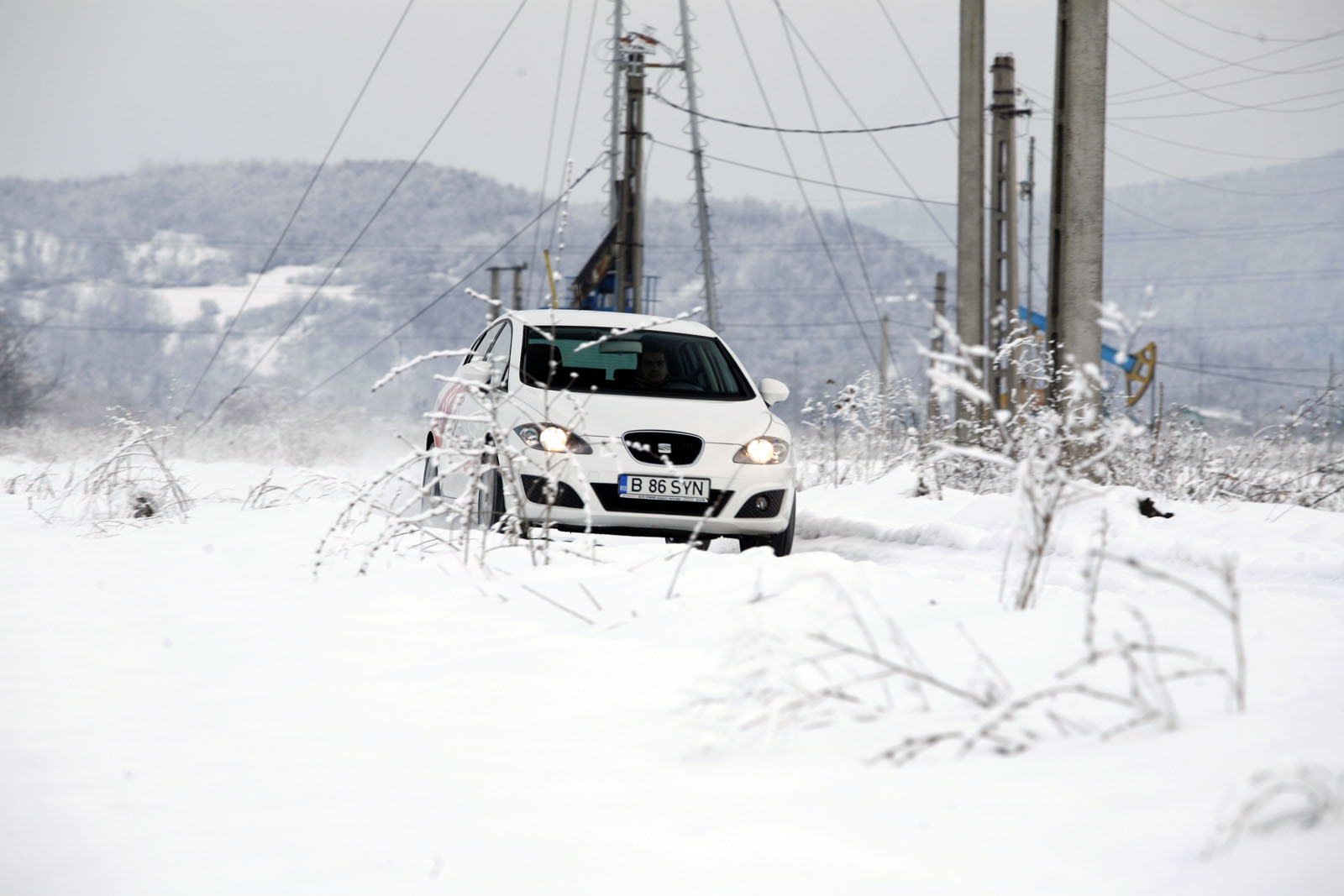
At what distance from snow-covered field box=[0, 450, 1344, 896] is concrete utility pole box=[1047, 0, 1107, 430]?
5736 millimetres

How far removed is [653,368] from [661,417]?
3.89 feet

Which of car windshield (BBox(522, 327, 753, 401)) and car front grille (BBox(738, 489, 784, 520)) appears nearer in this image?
car front grille (BBox(738, 489, 784, 520))

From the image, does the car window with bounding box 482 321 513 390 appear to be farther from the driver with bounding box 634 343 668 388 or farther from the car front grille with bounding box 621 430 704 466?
the car front grille with bounding box 621 430 704 466

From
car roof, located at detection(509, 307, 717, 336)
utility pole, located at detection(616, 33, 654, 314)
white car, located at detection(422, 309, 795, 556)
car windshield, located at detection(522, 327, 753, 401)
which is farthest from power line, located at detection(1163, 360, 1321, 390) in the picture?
utility pole, located at detection(616, 33, 654, 314)

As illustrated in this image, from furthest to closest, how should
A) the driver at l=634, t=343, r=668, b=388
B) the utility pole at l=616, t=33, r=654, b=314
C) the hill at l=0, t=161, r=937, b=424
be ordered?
the hill at l=0, t=161, r=937, b=424, the utility pole at l=616, t=33, r=654, b=314, the driver at l=634, t=343, r=668, b=388

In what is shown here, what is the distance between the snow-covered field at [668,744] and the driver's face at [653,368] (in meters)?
3.99

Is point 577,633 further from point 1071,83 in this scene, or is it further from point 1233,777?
point 1071,83

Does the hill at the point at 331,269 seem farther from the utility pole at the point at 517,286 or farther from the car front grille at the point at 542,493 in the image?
the car front grille at the point at 542,493

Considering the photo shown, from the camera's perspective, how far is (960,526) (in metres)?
8.31

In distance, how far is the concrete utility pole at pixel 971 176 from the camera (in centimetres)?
1406

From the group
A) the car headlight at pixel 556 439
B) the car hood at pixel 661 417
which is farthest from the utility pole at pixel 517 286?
the car headlight at pixel 556 439

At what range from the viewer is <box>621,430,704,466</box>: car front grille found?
6961 millimetres

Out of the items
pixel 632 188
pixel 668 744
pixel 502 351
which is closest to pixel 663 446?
pixel 502 351

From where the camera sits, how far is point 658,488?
6902 millimetres
